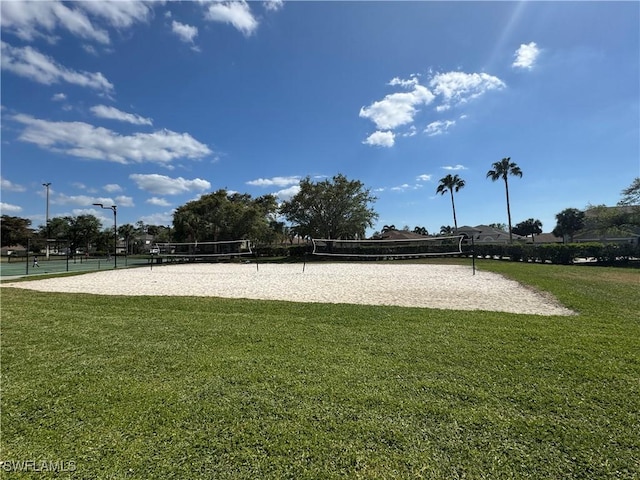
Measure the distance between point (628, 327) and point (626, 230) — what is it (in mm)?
34591

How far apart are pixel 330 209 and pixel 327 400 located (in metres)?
32.1

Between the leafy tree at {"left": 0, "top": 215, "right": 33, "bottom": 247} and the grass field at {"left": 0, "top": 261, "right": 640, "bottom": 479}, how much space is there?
6570 centimetres

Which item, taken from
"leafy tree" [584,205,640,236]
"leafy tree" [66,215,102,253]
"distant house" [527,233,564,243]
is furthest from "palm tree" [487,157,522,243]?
"leafy tree" [66,215,102,253]

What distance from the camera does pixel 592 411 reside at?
2.51 meters

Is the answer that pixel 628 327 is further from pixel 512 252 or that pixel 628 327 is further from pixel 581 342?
pixel 512 252

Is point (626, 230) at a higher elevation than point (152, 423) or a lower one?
higher

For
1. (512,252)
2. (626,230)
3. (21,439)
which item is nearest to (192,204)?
(512,252)

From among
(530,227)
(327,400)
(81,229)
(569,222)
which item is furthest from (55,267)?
(530,227)

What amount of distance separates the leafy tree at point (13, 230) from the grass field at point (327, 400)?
65.7 meters

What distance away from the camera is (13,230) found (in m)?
51.7

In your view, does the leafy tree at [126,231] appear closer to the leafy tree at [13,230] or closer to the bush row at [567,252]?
the leafy tree at [13,230]

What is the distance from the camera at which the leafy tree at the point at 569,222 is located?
4994 centimetres

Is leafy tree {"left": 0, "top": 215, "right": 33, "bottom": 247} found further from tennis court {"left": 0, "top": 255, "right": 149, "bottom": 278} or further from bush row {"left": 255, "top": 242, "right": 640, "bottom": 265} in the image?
bush row {"left": 255, "top": 242, "right": 640, "bottom": 265}

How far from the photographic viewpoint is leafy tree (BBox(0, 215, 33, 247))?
51.2 metres
